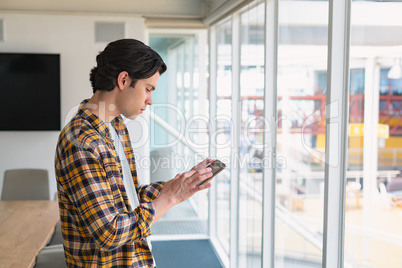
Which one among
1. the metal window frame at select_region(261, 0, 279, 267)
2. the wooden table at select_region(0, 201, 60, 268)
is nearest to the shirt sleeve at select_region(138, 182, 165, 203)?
the wooden table at select_region(0, 201, 60, 268)

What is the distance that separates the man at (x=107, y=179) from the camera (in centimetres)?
144

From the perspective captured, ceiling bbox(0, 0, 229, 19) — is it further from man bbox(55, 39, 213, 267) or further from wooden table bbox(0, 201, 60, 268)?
man bbox(55, 39, 213, 267)

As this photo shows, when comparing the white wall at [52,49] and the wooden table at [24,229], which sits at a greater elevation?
the white wall at [52,49]

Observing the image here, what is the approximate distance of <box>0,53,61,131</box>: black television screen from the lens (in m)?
5.29

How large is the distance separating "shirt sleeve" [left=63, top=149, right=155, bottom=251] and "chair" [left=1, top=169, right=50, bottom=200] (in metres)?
3.39

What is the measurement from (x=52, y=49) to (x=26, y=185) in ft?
5.40

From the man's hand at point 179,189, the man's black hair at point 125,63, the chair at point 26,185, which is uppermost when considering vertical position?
the man's black hair at point 125,63

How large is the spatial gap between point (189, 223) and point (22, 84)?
2.59 meters

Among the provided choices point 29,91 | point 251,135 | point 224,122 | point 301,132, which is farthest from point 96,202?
point 29,91

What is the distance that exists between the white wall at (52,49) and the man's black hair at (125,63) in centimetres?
394

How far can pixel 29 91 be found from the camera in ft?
17.5

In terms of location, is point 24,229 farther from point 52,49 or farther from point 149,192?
point 52,49

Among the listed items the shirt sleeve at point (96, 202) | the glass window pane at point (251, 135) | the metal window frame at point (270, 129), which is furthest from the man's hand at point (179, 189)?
the glass window pane at point (251, 135)

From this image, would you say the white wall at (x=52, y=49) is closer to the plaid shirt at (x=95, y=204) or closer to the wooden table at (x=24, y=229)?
the wooden table at (x=24, y=229)
